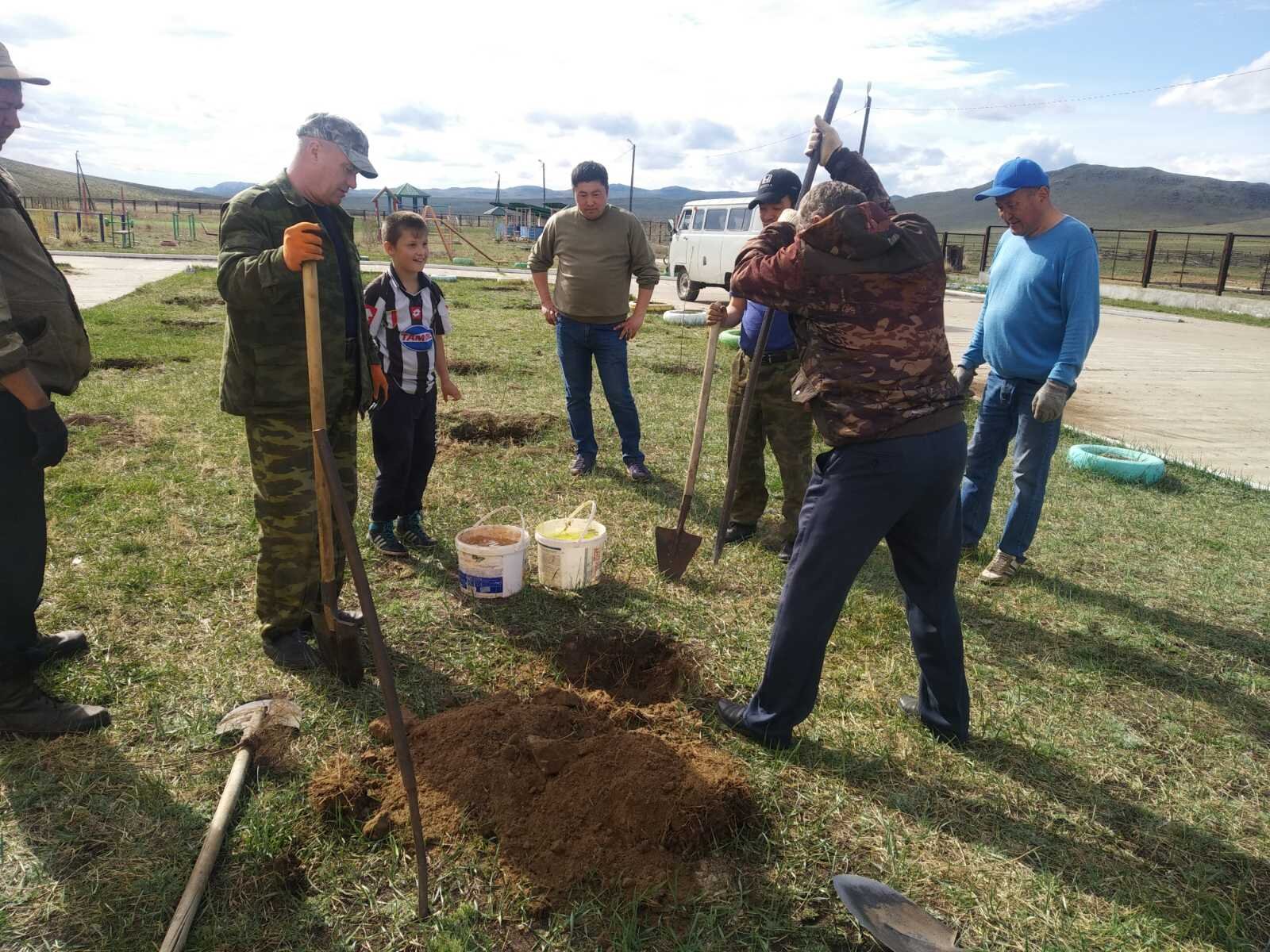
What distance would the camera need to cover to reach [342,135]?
287 cm

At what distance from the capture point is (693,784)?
2.46m

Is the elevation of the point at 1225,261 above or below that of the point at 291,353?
above

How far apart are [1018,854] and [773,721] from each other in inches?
33.0

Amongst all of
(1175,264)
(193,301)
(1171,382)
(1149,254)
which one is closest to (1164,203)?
(1175,264)

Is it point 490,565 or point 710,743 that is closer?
point 710,743

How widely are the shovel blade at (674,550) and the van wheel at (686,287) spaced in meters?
15.7

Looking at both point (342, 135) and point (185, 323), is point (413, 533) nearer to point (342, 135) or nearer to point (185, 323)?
point (342, 135)

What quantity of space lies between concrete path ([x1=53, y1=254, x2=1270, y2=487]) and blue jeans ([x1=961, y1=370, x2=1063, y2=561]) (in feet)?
11.3

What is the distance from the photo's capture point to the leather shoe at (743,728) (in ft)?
9.25

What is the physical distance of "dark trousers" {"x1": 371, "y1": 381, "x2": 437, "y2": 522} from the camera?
4039 millimetres

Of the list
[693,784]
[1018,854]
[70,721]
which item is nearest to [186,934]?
[70,721]

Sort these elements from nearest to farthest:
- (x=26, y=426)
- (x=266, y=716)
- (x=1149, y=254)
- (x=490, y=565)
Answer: (x=26, y=426)
(x=266, y=716)
(x=490, y=565)
(x=1149, y=254)

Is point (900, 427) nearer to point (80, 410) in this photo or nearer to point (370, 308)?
point (370, 308)

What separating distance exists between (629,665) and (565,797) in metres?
1.09
